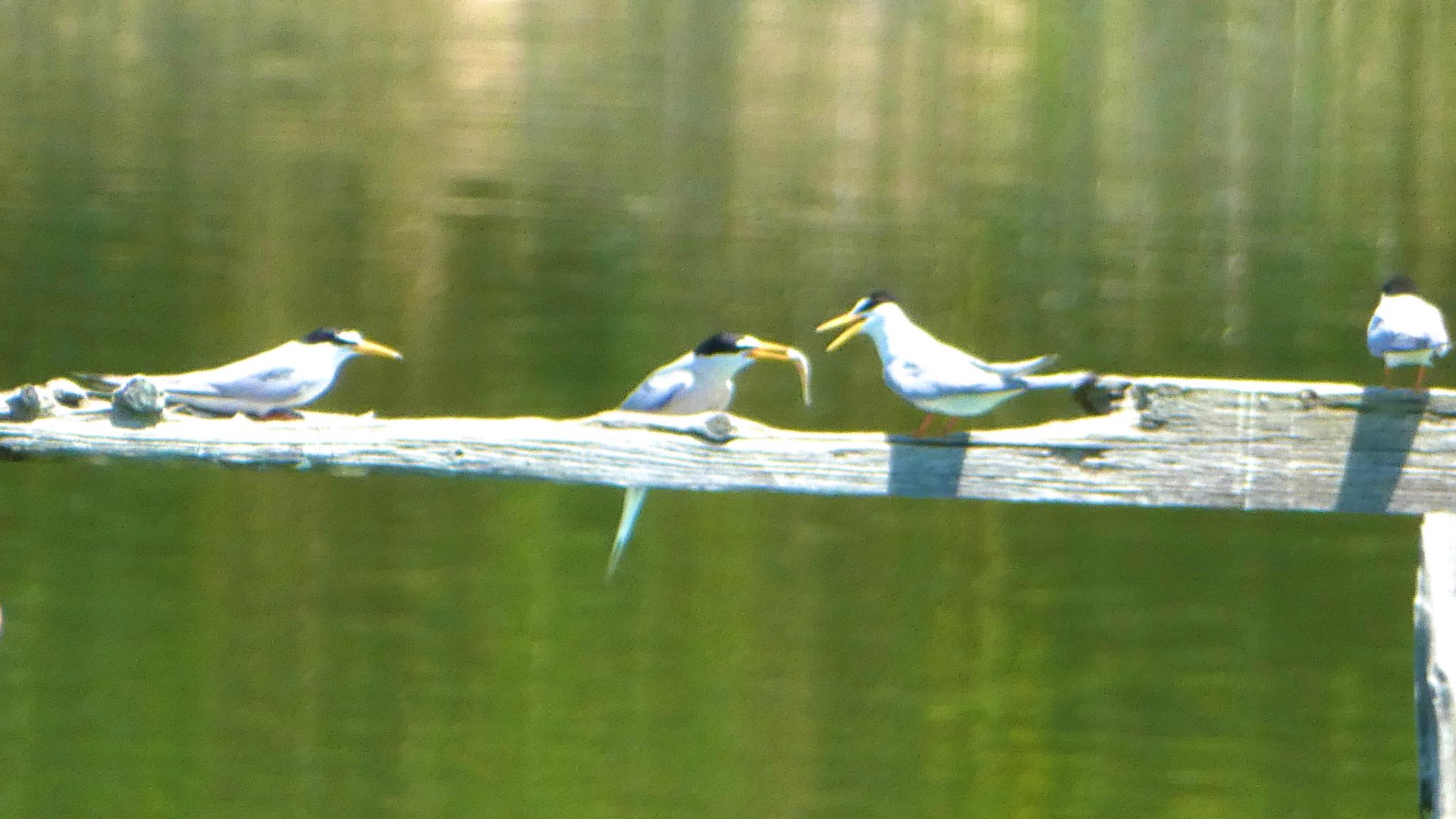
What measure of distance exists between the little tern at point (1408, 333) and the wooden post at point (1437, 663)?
0.46 metres

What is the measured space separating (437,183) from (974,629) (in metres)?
3.44

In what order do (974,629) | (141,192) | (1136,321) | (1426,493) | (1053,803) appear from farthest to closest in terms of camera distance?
(141,192) < (1136,321) < (974,629) < (1053,803) < (1426,493)

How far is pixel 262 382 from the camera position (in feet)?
12.9

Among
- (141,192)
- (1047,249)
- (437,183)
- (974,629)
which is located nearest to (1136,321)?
(1047,249)

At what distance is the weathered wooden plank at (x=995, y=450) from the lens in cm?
336

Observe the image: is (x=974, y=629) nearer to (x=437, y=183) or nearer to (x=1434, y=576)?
(x=437, y=183)

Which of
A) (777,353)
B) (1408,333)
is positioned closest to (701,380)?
(777,353)

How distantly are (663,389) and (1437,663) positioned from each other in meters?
1.66

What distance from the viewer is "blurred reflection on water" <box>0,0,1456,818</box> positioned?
694cm

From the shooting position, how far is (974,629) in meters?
7.55

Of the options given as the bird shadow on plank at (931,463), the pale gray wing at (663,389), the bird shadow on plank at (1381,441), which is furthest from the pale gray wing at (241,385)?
the bird shadow on plank at (1381,441)

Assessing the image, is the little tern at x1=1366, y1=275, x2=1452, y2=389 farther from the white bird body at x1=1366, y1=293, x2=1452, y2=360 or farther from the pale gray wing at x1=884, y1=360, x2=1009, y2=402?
the pale gray wing at x1=884, y1=360, x2=1009, y2=402

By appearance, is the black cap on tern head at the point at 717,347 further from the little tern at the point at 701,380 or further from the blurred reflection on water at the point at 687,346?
the blurred reflection on water at the point at 687,346

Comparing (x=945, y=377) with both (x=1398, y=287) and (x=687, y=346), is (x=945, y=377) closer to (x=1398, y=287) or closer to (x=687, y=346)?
(x=1398, y=287)
